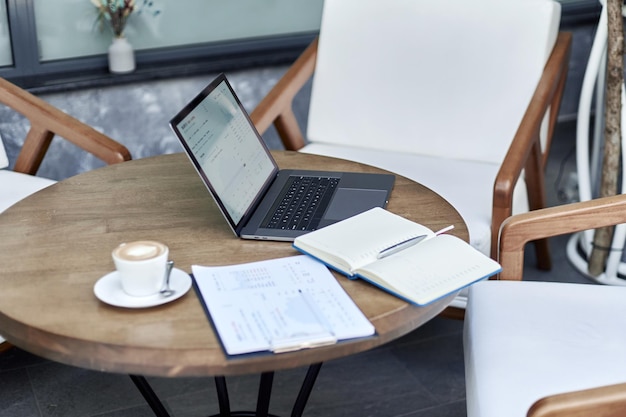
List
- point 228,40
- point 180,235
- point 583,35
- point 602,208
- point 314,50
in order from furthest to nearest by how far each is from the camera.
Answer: point 583,35 → point 228,40 → point 314,50 → point 602,208 → point 180,235

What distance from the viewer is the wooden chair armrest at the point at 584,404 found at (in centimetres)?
123

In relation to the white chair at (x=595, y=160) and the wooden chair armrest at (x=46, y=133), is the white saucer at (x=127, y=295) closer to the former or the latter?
the wooden chair armrest at (x=46, y=133)

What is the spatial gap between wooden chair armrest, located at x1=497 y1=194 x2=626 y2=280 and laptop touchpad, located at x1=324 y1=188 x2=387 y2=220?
0.83ft

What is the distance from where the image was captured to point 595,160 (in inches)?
114

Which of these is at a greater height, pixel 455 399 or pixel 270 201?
pixel 270 201

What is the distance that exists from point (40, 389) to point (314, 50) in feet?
4.14

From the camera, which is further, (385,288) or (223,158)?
(223,158)

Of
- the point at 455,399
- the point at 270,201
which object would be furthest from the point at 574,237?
the point at 270,201

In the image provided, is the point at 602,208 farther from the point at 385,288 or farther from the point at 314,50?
the point at 314,50

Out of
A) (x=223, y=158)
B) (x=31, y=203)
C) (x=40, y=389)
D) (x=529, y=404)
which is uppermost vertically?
(x=223, y=158)

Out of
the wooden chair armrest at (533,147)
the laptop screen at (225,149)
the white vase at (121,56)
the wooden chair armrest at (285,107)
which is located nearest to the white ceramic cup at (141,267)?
the laptop screen at (225,149)

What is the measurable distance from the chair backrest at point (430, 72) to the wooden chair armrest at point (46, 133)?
0.73 metres

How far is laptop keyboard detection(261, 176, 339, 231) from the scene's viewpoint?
163 centimetres

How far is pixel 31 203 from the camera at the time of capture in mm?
1747
